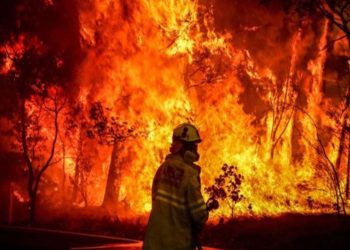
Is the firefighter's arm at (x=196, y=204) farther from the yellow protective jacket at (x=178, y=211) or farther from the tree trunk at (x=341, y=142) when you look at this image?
the tree trunk at (x=341, y=142)

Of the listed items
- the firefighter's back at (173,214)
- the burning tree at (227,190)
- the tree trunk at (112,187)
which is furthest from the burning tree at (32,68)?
the firefighter's back at (173,214)

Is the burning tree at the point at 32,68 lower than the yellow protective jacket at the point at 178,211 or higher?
higher

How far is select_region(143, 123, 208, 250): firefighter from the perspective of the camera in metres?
4.15

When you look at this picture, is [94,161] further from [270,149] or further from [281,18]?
[281,18]

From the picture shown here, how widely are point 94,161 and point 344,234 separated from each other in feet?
34.7

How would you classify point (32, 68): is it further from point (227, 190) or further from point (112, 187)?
point (227, 190)

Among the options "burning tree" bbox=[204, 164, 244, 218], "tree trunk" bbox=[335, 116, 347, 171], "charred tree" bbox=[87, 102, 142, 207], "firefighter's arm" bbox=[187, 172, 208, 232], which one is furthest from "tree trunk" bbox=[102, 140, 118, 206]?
"firefighter's arm" bbox=[187, 172, 208, 232]

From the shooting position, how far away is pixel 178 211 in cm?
419

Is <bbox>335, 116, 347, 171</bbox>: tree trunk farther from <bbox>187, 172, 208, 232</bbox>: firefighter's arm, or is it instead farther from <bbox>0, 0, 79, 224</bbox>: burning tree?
<bbox>187, 172, 208, 232</bbox>: firefighter's arm

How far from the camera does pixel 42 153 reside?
58.6ft

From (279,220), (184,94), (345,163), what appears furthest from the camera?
(345,163)

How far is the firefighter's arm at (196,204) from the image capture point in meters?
4.12

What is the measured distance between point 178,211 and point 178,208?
2 centimetres

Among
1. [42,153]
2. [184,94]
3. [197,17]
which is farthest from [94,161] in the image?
[197,17]
